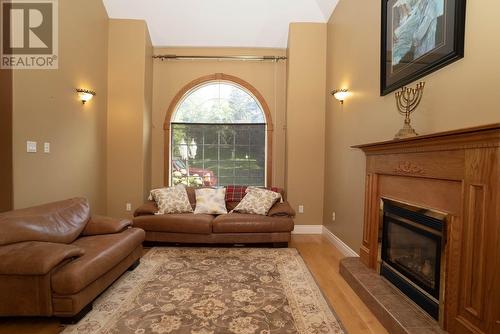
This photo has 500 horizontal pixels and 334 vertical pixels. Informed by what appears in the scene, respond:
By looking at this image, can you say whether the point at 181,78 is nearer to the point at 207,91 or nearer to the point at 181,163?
the point at 207,91

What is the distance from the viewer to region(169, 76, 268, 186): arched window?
515 centimetres

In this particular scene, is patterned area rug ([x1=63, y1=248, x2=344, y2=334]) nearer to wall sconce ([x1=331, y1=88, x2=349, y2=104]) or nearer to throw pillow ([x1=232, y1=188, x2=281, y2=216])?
throw pillow ([x1=232, y1=188, x2=281, y2=216])

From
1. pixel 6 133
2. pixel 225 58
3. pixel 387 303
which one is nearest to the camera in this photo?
pixel 387 303

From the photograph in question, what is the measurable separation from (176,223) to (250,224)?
1.00m

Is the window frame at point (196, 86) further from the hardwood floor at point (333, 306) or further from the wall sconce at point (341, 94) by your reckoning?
the hardwood floor at point (333, 306)

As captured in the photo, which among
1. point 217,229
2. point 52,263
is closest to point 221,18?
point 217,229

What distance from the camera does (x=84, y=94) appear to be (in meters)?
3.94

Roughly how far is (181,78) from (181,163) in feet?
5.04

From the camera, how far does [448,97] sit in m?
1.94

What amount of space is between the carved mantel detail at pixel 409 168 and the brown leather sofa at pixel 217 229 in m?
1.86

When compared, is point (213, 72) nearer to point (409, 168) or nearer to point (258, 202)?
point (258, 202)

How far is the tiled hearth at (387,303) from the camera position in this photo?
1818 mm

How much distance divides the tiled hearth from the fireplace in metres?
0.06

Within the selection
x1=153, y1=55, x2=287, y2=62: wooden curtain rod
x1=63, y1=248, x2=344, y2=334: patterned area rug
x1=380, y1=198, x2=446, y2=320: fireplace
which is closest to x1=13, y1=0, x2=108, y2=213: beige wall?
x1=153, y1=55, x2=287, y2=62: wooden curtain rod
